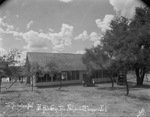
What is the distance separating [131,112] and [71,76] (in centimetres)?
1863

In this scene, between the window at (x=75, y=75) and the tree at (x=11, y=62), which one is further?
the window at (x=75, y=75)

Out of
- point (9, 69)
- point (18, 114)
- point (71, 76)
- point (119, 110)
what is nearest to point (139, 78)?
point (71, 76)

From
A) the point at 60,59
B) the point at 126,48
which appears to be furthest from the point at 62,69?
the point at 126,48

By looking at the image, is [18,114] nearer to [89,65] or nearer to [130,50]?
[130,50]

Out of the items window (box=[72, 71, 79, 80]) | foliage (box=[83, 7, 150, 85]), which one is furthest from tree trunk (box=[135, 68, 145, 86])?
window (box=[72, 71, 79, 80])

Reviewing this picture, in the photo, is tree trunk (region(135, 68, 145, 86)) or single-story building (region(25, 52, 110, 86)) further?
single-story building (region(25, 52, 110, 86))

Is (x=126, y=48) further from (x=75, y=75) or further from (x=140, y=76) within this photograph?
(x=75, y=75)

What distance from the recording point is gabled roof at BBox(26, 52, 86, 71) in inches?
964

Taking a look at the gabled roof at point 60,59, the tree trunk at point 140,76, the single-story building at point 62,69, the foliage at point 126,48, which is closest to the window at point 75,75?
the single-story building at point 62,69

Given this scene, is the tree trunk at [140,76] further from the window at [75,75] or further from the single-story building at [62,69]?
the window at [75,75]

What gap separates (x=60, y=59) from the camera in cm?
2689

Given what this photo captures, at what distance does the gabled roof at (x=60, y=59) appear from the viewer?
80.4 feet

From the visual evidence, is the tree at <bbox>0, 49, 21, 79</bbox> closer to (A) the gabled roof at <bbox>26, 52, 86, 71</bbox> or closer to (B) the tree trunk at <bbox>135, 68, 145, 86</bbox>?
(A) the gabled roof at <bbox>26, 52, 86, 71</bbox>

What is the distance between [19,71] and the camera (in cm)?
1669
